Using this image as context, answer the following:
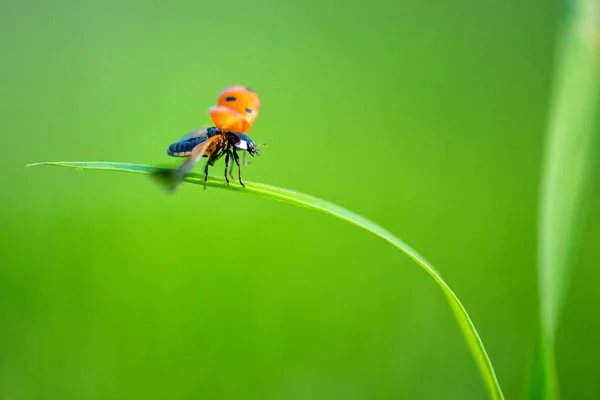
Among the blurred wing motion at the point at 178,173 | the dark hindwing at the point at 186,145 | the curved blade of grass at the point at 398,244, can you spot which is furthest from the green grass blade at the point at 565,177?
the dark hindwing at the point at 186,145

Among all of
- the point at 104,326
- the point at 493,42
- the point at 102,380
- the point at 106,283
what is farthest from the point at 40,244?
the point at 493,42

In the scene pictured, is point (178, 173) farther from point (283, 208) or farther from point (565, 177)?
point (283, 208)

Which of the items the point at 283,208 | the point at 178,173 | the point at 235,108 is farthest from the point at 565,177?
the point at 283,208

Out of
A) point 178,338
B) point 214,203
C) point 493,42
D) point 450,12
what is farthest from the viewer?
point 450,12

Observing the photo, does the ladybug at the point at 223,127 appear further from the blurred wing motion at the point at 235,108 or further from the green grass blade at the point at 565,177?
the green grass blade at the point at 565,177

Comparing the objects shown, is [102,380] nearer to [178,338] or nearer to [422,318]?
[178,338]
